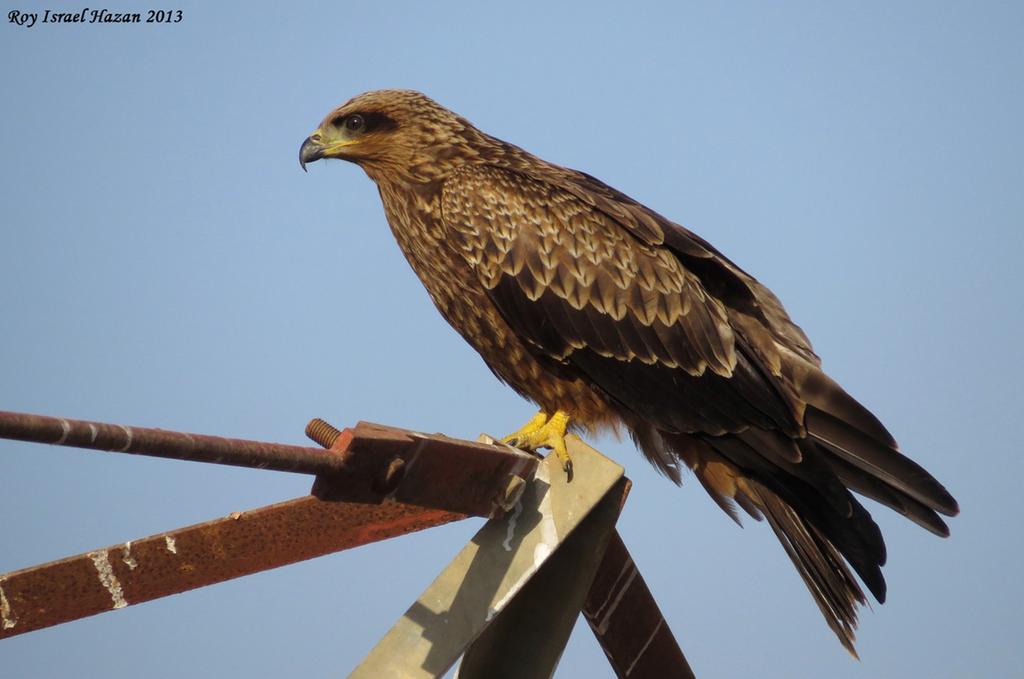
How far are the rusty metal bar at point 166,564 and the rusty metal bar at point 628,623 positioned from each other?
1.05 m

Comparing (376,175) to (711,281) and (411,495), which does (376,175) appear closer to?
(711,281)

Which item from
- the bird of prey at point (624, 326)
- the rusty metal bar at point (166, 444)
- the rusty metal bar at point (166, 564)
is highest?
the bird of prey at point (624, 326)

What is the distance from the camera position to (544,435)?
207 inches

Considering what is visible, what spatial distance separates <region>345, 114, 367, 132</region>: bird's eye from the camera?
6742mm

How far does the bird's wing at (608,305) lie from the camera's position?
19.5 feet

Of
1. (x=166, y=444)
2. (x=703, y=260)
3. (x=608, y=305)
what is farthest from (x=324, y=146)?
(x=166, y=444)

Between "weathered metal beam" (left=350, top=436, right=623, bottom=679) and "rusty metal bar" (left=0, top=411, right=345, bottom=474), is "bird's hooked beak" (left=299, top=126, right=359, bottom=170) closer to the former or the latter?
"weathered metal beam" (left=350, top=436, right=623, bottom=679)

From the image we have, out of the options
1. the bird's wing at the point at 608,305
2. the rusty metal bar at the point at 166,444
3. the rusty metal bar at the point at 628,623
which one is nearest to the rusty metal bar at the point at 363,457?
the rusty metal bar at the point at 166,444

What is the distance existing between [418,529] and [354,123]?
3.32 metres

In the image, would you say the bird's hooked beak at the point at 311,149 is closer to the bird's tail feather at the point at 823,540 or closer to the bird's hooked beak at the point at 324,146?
the bird's hooked beak at the point at 324,146

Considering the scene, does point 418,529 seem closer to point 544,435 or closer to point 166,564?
point 166,564

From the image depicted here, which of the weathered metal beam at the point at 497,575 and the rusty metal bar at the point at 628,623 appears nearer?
the weathered metal beam at the point at 497,575

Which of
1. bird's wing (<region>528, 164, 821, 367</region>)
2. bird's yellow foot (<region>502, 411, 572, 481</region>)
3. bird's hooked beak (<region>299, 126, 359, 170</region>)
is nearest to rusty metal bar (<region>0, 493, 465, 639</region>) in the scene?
bird's yellow foot (<region>502, 411, 572, 481</region>)

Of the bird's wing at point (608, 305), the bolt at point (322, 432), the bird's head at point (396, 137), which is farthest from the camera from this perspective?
the bird's head at point (396, 137)
